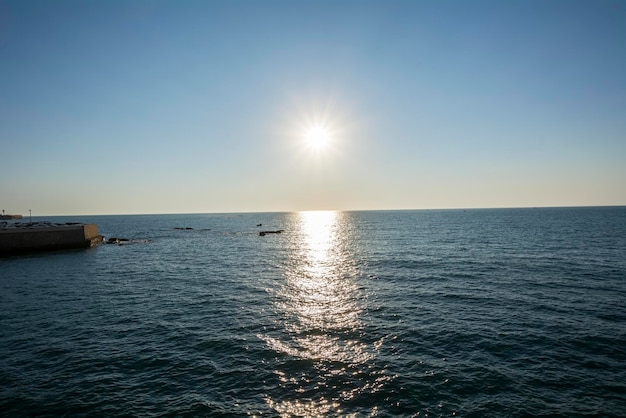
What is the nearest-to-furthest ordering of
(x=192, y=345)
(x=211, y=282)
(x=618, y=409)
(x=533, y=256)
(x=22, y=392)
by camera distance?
1. (x=618, y=409)
2. (x=22, y=392)
3. (x=192, y=345)
4. (x=211, y=282)
5. (x=533, y=256)

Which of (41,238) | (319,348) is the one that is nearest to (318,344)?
(319,348)

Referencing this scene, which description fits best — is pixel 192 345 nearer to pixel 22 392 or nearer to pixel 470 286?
pixel 22 392

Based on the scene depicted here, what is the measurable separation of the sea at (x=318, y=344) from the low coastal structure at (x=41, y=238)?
79.0 feet

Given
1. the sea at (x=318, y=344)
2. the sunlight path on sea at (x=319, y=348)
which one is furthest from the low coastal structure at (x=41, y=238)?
the sunlight path on sea at (x=319, y=348)

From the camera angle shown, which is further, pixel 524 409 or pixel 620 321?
pixel 620 321

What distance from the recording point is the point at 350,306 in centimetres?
2994

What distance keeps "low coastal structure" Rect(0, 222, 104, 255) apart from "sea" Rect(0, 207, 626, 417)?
24085 mm

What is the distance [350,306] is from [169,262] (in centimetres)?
3808

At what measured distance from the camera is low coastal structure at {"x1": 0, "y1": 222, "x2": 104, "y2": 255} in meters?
60.3

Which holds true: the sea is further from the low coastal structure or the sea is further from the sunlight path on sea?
the low coastal structure

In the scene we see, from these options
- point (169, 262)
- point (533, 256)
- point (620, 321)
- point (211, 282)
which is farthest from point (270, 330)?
point (533, 256)

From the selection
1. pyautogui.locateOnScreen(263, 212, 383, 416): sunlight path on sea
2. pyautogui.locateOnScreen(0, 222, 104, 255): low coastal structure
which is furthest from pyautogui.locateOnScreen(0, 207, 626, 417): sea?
pyautogui.locateOnScreen(0, 222, 104, 255): low coastal structure

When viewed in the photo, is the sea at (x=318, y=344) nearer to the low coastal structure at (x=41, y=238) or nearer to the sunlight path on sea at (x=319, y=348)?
the sunlight path on sea at (x=319, y=348)

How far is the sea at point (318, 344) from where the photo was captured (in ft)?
49.4
